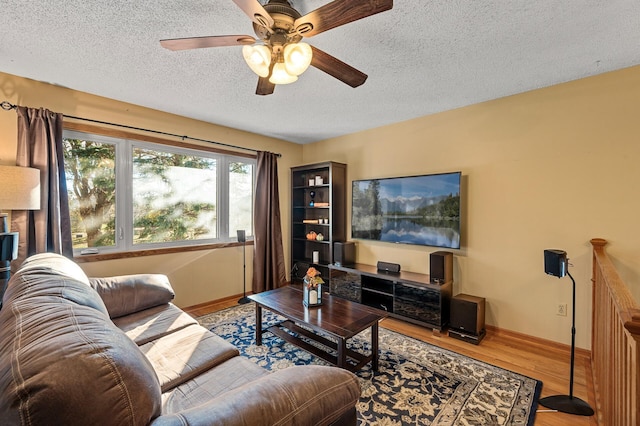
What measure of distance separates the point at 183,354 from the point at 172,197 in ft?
7.82

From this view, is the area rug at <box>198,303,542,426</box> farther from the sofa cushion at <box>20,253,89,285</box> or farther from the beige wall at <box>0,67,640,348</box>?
the sofa cushion at <box>20,253,89,285</box>

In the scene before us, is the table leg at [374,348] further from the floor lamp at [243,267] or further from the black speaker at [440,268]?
the floor lamp at [243,267]

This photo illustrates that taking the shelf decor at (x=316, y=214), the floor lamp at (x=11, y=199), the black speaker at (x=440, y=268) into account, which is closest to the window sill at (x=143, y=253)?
the floor lamp at (x=11, y=199)

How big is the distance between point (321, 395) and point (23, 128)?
3.29m

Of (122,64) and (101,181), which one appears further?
(101,181)

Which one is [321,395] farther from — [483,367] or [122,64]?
[122,64]

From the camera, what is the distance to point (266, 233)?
14.0ft

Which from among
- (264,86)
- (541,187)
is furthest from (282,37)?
(541,187)

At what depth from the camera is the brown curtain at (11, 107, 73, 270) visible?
242cm

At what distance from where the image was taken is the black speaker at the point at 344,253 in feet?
13.0

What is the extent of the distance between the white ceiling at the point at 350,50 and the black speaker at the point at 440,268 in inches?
66.1

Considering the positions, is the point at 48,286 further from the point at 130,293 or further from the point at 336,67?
the point at 336,67

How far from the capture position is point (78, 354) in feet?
2.31

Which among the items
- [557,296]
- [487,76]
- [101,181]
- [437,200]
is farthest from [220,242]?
[557,296]
